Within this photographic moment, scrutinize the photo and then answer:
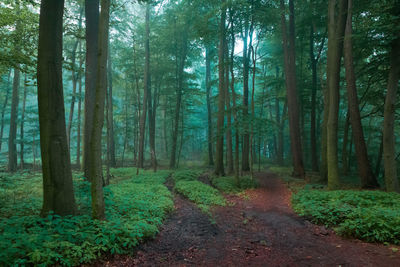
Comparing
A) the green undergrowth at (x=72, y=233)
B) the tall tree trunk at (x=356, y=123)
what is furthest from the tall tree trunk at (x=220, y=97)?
the green undergrowth at (x=72, y=233)

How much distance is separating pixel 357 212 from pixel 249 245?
124 inches

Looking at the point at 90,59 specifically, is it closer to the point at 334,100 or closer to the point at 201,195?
the point at 201,195

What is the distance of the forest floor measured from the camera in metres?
4.16

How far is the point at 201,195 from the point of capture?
30.4 ft

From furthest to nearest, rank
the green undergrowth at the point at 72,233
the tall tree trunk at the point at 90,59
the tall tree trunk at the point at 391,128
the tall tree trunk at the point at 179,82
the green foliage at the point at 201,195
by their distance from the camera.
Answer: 1. the tall tree trunk at the point at 179,82
2. the green foliage at the point at 201,195
3. the tall tree trunk at the point at 391,128
4. the tall tree trunk at the point at 90,59
5. the green undergrowth at the point at 72,233

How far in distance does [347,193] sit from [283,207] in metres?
2.31

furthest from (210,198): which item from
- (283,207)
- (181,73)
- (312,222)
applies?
(181,73)

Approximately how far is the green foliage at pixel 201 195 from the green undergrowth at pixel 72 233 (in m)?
2.39

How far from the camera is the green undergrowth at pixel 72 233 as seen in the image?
335cm

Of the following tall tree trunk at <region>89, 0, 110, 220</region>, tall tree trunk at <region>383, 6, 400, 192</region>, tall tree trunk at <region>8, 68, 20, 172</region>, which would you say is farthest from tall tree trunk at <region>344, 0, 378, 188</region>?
tall tree trunk at <region>8, 68, 20, 172</region>

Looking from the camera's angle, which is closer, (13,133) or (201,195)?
(201,195)

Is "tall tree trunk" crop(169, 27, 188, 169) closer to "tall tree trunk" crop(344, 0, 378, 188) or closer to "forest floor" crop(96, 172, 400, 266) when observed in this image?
"forest floor" crop(96, 172, 400, 266)

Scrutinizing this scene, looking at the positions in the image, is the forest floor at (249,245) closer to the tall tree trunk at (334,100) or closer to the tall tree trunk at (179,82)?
the tall tree trunk at (334,100)

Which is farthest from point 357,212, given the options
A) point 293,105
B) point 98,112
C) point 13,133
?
point 13,133
